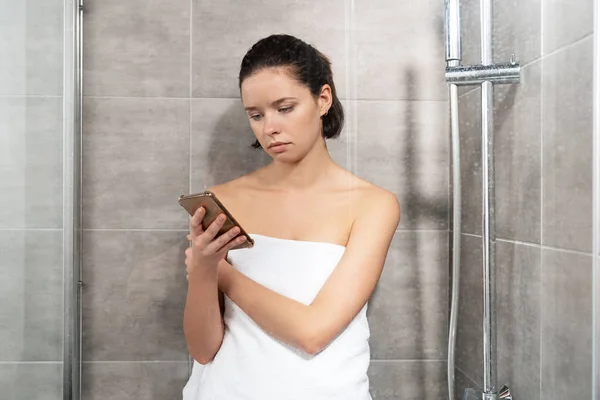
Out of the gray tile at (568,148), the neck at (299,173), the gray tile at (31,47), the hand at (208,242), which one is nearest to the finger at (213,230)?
the hand at (208,242)

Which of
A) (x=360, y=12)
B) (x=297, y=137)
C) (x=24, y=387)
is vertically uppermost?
(x=360, y=12)

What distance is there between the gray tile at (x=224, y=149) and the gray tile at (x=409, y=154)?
0.16 m

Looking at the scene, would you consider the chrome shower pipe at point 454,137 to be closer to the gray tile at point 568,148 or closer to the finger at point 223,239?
the gray tile at point 568,148

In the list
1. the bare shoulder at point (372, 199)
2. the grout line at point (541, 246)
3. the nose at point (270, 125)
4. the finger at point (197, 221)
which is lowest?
the grout line at point (541, 246)

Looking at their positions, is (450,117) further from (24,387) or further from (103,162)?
(24,387)

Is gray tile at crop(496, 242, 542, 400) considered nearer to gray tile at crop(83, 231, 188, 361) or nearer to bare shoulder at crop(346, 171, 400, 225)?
bare shoulder at crop(346, 171, 400, 225)

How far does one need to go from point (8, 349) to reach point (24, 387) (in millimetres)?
70

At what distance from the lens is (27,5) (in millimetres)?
912

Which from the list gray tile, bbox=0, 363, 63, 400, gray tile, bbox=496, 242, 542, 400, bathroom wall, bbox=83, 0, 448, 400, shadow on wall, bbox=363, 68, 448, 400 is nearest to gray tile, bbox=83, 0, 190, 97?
bathroom wall, bbox=83, 0, 448, 400

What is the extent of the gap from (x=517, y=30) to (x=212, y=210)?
0.53 metres

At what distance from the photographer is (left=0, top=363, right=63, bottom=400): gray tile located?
900mm

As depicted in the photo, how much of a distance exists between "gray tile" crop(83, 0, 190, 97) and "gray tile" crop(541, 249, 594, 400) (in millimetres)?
598

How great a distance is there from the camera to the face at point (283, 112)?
0.81 m

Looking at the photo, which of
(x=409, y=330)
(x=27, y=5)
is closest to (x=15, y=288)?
(x=27, y=5)
